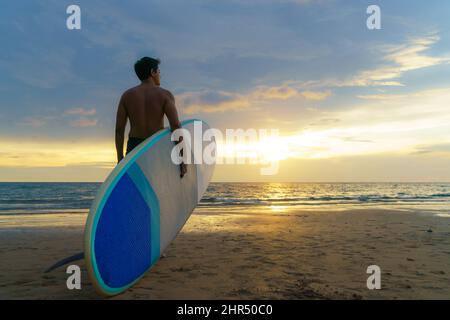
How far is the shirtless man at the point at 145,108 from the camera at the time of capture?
11.7 feet

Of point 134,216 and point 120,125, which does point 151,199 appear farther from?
point 120,125

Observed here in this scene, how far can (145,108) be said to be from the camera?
11.8 feet

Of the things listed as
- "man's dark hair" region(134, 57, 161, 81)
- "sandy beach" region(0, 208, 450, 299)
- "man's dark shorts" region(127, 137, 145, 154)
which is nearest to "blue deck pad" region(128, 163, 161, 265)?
"sandy beach" region(0, 208, 450, 299)

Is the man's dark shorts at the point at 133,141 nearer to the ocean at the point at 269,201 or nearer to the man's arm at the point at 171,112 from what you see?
the man's arm at the point at 171,112

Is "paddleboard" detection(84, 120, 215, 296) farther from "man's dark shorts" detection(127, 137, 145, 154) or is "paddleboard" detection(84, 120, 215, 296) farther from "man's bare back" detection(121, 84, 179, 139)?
→ "man's dark shorts" detection(127, 137, 145, 154)

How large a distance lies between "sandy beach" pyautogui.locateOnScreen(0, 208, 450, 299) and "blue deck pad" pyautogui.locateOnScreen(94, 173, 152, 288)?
241 millimetres

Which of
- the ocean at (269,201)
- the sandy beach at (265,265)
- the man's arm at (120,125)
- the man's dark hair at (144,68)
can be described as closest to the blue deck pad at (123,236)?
the sandy beach at (265,265)

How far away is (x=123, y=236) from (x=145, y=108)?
53.9 inches

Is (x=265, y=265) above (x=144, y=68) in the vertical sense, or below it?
below

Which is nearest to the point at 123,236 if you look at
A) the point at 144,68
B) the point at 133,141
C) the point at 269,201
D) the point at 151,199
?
the point at 151,199

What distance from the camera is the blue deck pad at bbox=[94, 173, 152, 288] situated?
2623 millimetres
